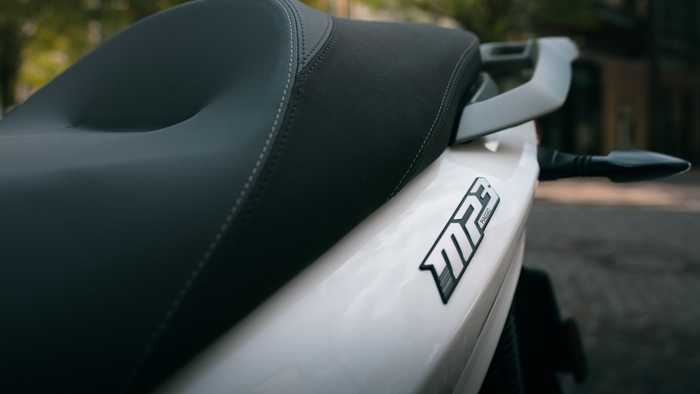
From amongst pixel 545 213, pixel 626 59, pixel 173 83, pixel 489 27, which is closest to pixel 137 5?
pixel 489 27

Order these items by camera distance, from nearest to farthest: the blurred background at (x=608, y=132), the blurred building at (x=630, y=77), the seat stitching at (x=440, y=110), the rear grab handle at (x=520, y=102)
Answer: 1. the seat stitching at (x=440, y=110)
2. the rear grab handle at (x=520, y=102)
3. the blurred background at (x=608, y=132)
4. the blurred building at (x=630, y=77)

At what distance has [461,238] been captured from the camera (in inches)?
41.1

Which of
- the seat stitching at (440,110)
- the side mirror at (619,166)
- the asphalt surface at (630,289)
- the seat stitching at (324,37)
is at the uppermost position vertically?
the seat stitching at (324,37)

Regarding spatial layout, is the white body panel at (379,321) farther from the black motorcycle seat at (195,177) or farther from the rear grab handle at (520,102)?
the rear grab handle at (520,102)

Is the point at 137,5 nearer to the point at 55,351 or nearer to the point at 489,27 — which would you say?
the point at 489,27

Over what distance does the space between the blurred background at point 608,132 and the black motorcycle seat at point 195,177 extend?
1.84 m

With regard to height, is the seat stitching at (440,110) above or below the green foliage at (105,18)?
above

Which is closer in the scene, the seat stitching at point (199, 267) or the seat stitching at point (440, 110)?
the seat stitching at point (199, 267)

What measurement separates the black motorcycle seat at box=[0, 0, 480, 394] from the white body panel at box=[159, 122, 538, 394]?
0.03 m

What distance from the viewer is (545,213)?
8.48 m

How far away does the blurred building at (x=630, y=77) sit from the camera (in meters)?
19.3

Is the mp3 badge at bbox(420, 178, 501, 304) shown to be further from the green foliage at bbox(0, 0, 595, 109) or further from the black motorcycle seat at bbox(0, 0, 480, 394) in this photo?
the green foliage at bbox(0, 0, 595, 109)

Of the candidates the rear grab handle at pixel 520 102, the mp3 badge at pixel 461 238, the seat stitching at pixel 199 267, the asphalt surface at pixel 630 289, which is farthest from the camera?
the asphalt surface at pixel 630 289

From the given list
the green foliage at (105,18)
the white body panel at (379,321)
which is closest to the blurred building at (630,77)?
the green foliage at (105,18)
